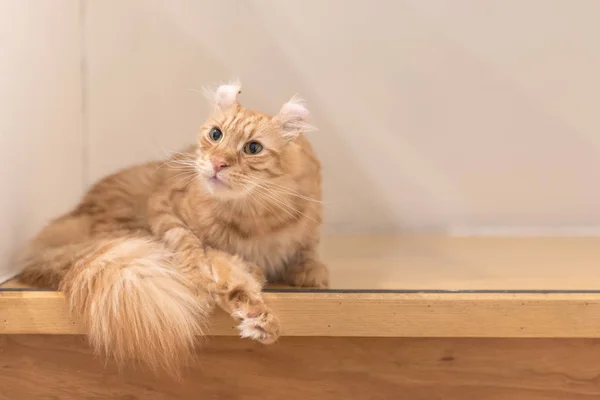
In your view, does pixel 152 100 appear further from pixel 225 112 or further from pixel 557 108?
pixel 557 108

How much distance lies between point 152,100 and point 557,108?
1.18 m

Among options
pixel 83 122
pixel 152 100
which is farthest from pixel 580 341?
pixel 83 122

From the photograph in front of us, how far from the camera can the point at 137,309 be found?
89 centimetres

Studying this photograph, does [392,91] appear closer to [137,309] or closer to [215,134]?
[215,134]

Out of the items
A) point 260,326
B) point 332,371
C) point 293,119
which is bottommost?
point 332,371

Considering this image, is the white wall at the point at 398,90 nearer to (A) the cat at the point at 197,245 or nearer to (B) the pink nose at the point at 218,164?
(A) the cat at the point at 197,245

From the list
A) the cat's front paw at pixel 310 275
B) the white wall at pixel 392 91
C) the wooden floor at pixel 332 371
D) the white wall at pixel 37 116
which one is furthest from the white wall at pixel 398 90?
the wooden floor at pixel 332 371

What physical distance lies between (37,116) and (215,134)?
497 mm

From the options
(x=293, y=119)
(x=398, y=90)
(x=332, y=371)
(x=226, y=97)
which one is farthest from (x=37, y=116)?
(x=398, y=90)

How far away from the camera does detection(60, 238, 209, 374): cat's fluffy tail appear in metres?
0.89

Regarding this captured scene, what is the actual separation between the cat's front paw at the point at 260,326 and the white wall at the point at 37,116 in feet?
1.76

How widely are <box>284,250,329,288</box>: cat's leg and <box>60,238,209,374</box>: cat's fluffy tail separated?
211 millimetres

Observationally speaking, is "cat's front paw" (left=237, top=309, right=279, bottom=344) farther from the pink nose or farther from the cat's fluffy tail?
the pink nose

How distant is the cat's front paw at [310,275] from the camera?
3.51 feet
